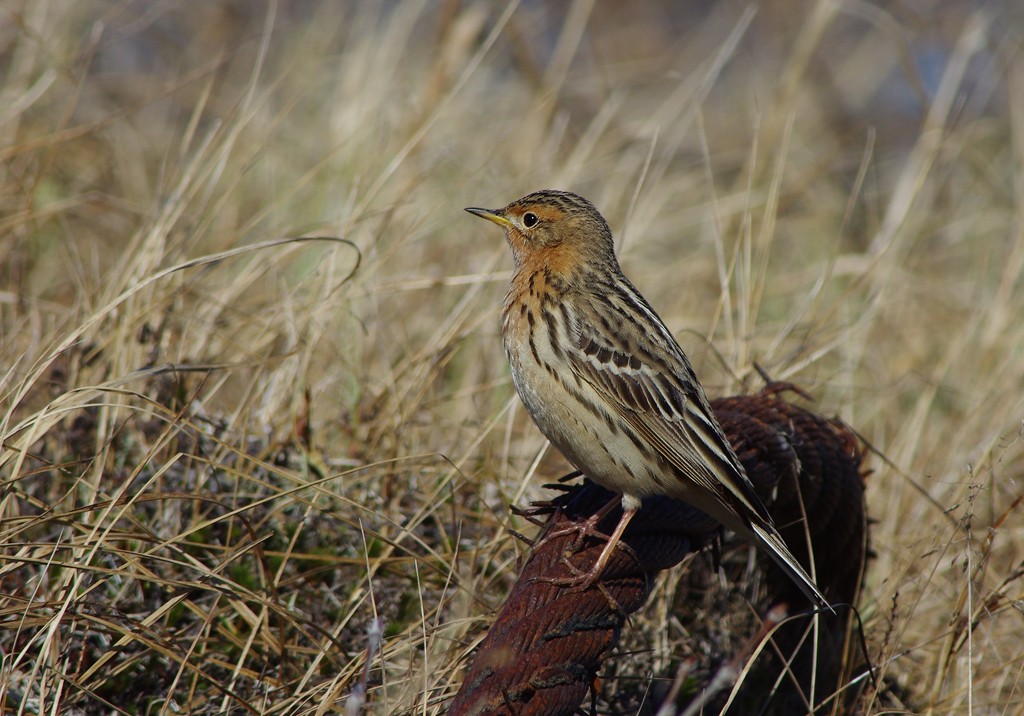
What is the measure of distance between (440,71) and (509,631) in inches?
229

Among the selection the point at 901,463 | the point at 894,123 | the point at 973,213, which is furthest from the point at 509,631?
the point at 894,123

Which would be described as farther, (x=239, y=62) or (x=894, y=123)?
(x=894, y=123)

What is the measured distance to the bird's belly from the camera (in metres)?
4.30

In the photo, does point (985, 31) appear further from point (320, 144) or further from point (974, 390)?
point (320, 144)

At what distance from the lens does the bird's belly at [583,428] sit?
169 inches

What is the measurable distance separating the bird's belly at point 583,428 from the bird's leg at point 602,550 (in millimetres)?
98

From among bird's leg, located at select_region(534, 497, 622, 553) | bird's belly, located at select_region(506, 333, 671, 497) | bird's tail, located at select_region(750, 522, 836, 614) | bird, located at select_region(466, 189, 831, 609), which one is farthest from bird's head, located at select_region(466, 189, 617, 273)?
bird's tail, located at select_region(750, 522, 836, 614)

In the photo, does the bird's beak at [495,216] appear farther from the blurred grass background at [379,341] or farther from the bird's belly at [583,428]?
the bird's belly at [583,428]

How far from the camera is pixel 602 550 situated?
3990 mm

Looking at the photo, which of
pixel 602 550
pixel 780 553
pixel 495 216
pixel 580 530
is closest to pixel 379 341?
pixel 495 216

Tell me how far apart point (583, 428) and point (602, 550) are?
1.77ft

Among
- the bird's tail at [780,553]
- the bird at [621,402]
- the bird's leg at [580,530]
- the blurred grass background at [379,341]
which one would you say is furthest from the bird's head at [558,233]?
the bird's tail at [780,553]

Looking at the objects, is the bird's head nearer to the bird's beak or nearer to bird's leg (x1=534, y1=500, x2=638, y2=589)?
the bird's beak

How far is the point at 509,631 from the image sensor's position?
3174 mm
